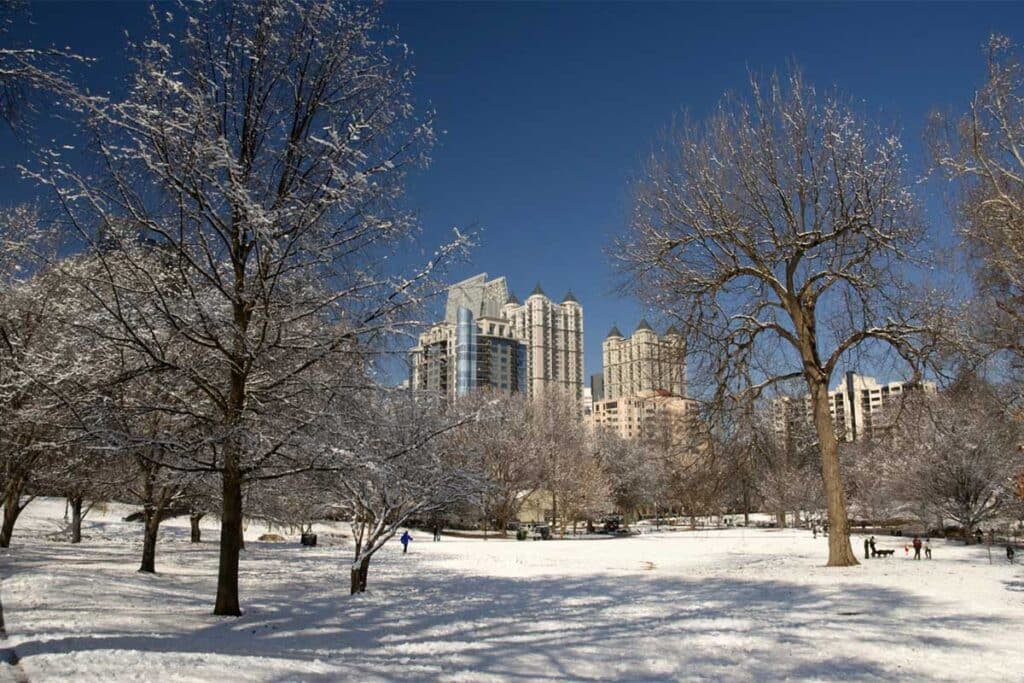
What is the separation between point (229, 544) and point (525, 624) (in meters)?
4.97

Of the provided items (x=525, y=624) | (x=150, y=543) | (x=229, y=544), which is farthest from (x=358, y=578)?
(x=150, y=543)

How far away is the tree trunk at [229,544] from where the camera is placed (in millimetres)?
12211

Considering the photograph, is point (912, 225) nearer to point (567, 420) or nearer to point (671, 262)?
point (671, 262)

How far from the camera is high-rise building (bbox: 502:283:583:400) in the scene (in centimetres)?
14725

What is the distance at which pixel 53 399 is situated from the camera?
11789 mm

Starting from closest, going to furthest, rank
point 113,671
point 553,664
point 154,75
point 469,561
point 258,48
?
point 113,671
point 553,664
point 154,75
point 258,48
point 469,561

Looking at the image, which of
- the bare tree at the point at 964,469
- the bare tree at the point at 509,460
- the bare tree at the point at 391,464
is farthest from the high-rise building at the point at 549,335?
the bare tree at the point at 391,464

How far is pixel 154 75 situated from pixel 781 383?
59.9 feet

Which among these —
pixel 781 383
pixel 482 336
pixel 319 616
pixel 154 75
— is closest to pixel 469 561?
pixel 781 383

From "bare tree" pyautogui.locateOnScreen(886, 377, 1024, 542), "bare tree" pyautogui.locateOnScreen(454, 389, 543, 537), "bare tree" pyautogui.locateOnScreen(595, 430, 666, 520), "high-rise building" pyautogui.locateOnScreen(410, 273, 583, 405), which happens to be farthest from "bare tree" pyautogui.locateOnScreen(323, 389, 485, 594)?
"bare tree" pyautogui.locateOnScreen(595, 430, 666, 520)

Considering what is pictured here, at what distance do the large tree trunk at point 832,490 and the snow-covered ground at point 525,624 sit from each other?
576 mm

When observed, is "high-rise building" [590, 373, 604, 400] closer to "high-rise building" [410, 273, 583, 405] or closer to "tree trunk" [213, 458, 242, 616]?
"high-rise building" [410, 273, 583, 405]

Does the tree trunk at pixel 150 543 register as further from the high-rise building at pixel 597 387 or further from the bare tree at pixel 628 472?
the high-rise building at pixel 597 387

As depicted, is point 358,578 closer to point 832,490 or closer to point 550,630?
point 550,630
